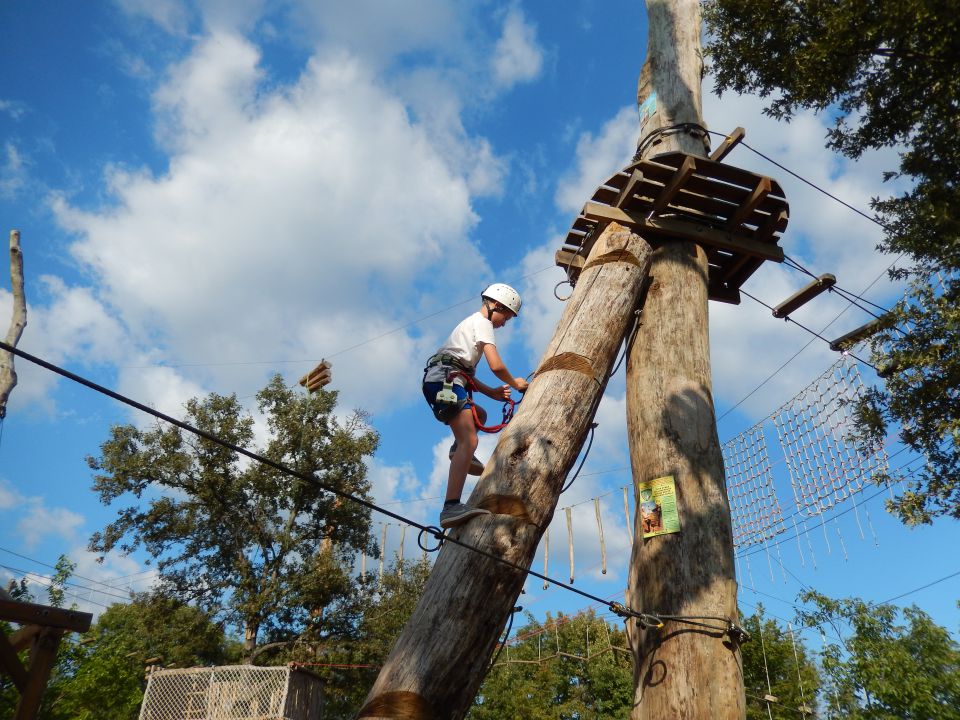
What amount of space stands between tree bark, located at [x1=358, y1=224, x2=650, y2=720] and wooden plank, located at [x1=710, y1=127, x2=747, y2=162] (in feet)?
3.68

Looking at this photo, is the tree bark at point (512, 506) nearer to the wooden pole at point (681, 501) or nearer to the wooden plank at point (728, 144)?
the wooden pole at point (681, 501)

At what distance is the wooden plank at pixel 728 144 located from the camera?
520 centimetres

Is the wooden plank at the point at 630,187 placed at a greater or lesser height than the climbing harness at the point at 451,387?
greater

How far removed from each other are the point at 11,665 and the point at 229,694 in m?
12.2

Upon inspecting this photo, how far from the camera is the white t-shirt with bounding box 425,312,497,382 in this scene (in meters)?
4.27

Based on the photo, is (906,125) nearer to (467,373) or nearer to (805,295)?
(805,295)

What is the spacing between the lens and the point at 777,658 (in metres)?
24.5

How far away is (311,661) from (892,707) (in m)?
13.9

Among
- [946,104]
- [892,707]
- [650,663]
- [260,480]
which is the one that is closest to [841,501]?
[946,104]

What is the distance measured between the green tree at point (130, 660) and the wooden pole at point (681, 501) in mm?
13014

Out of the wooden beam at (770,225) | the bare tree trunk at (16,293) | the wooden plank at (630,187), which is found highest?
the bare tree trunk at (16,293)

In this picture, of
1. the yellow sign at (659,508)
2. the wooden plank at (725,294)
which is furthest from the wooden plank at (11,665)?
the wooden plank at (725,294)

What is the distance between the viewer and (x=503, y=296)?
183 inches

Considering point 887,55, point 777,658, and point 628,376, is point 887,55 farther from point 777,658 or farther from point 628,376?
point 777,658
